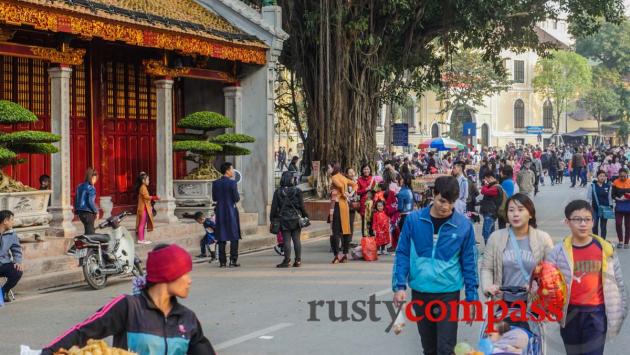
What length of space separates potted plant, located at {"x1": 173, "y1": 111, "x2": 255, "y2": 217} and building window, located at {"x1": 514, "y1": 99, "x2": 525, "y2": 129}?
6780 cm

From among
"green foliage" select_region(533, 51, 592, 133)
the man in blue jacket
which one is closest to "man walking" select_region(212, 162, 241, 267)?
the man in blue jacket

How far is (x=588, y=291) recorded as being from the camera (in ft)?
21.8

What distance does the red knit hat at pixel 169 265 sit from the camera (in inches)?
178

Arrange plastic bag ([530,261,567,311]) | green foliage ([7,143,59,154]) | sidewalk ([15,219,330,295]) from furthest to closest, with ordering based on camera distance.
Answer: green foliage ([7,143,59,154]) < sidewalk ([15,219,330,295]) < plastic bag ([530,261,567,311])

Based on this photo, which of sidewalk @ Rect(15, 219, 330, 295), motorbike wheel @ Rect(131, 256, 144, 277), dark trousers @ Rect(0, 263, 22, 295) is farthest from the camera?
motorbike wheel @ Rect(131, 256, 144, 277)

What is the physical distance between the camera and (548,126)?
8862 centimetres

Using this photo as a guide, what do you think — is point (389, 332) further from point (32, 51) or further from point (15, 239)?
point (32, 51)

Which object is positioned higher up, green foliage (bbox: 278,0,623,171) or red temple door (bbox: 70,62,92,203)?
green foliage (bbox: 278,0,623,171)

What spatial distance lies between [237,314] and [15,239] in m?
3.03

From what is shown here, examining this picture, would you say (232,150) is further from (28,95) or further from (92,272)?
(92,272)

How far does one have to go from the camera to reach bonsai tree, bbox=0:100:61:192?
14188 millimetres

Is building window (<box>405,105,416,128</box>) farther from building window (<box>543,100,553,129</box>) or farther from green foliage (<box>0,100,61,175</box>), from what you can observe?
green foliage (<box>0,100,61,175</box>)

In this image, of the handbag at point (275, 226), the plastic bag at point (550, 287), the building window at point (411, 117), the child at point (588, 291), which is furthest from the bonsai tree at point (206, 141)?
the building window at point (411, 117)

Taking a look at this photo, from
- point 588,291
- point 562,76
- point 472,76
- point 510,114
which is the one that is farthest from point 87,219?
point 510,114
